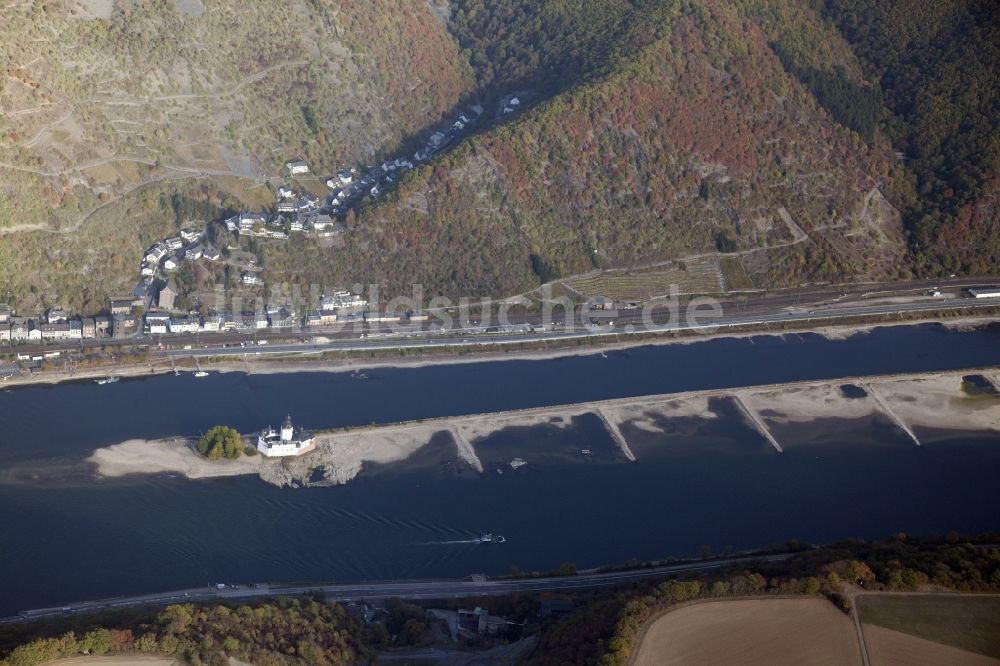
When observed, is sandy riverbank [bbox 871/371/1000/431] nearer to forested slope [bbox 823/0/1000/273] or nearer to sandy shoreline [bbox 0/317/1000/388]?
sandy shoreline [bbox 0/317/1000/388]

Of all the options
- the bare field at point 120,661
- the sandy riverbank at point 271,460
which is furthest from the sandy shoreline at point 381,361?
the bare field at point 120,661

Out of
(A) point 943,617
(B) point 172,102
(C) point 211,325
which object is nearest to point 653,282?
(C) point 211,325

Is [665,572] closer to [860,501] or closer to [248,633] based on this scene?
[860,501]

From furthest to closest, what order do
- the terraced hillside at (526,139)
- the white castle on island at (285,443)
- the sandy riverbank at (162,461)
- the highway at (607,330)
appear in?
the terraced hillside at (526,139) < the highway at (607,330) < the white castle on island at (285,443) < the sandy riverbank at (162,461)

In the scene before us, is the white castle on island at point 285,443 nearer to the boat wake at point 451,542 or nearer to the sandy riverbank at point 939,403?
the boat wake at point 451,542

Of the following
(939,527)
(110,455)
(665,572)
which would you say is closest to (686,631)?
(665,572)

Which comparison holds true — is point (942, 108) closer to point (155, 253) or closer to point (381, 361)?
point (381, 361)
